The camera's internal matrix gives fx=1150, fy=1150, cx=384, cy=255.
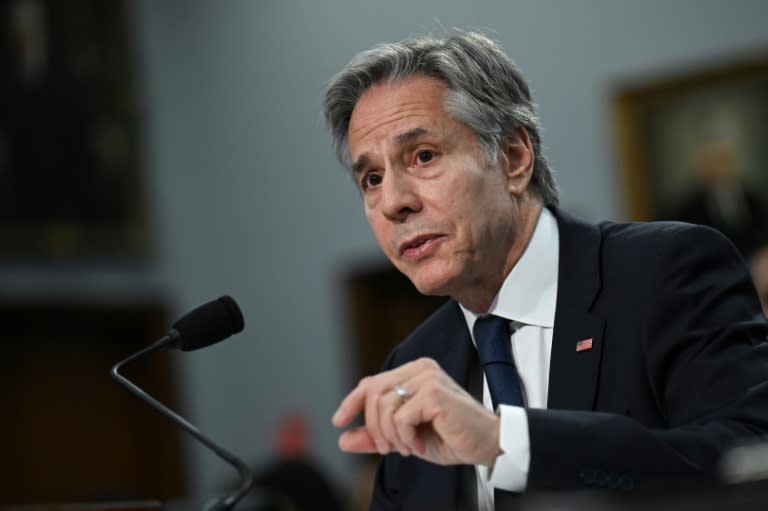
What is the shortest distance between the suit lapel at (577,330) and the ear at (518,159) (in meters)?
0.22

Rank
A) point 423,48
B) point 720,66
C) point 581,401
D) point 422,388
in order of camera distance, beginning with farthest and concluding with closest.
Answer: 1. point 720,66
2. point 423,48
3. point 581,401
4. point 422,388

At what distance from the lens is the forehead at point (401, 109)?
8.91ft

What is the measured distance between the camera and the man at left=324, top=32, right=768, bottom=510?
209cm

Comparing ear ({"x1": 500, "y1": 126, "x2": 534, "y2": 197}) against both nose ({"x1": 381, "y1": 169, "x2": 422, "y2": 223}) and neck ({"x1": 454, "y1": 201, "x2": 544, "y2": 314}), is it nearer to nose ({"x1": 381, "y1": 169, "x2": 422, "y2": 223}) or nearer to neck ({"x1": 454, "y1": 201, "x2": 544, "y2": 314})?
neck ({"x1": 454, "y1": 201, "x2": 544, "y2": 314})

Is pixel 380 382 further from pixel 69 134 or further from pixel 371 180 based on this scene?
pixel 69 134

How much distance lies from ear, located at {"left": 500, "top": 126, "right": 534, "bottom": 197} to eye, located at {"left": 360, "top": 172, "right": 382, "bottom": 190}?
1.05ft

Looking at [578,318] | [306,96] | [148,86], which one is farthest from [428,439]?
[148,86]

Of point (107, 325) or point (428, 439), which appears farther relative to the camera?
point (107, 325)

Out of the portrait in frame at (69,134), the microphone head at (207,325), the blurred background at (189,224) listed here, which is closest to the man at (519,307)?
the microphone head at (207,325)

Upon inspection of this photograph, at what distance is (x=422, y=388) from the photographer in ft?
6.53

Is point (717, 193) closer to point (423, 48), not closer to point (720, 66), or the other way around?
point (720, 66)

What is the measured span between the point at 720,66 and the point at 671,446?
6.19m

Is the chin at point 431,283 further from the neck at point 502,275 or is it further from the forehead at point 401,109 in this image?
the forehead at point 401,109

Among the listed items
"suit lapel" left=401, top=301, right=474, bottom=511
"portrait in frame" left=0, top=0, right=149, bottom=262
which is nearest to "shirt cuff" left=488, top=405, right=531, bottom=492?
"suit lapel" left=401, top=301, right=474, bottom=511
